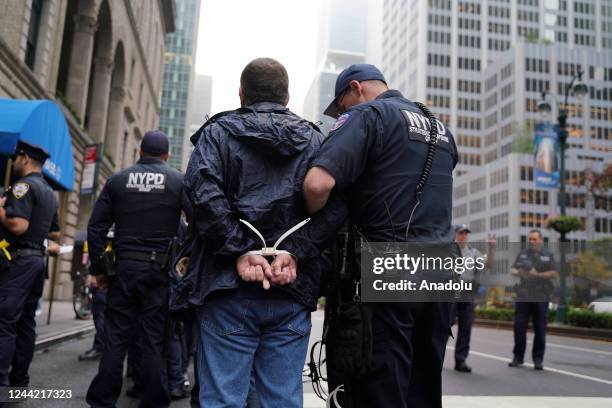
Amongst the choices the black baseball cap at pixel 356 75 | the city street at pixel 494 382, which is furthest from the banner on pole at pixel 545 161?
the black baseball cap at pixel 356 75

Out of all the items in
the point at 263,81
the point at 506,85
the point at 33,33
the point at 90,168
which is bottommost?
the point at 263,81

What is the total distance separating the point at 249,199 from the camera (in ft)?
8.61

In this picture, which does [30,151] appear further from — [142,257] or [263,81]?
[263,81]

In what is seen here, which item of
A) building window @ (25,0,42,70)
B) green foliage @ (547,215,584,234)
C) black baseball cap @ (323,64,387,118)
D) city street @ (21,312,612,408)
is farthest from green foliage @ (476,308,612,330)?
building window @ (25,0,42,70)

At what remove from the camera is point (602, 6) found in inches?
4951

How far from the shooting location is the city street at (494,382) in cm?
576

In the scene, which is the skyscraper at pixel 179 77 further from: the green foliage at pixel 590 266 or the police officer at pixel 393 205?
the police officer at pixel 393 205

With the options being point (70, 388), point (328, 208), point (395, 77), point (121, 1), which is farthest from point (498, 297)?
point (395, 77)

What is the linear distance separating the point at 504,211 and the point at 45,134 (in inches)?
3615

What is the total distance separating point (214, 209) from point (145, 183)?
2.54 meters

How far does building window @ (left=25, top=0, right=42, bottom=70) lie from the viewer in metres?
18.4

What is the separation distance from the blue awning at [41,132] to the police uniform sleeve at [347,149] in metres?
→ 6.84

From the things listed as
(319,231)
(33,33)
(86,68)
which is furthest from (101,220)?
(86,68)

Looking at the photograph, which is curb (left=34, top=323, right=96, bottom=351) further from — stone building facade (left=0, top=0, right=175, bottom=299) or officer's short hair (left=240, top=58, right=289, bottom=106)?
officer's short hair (left=240, top=58, right=289, bottom=106)
